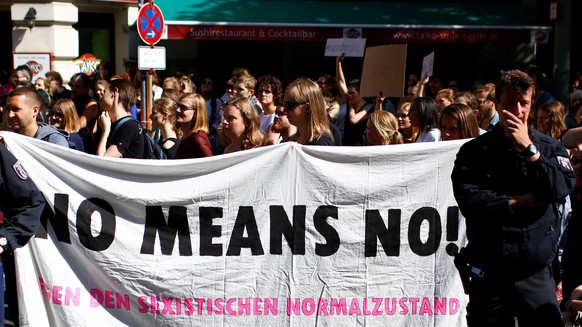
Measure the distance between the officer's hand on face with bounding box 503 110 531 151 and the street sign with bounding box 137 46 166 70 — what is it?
8663 millimetres

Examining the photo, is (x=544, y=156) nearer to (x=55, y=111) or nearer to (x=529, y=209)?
(x=529, y=209)

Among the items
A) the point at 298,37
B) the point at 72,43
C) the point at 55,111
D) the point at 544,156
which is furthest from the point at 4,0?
the point at 544,156

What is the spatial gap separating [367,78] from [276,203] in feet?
11.8

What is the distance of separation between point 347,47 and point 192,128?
19.4 ft

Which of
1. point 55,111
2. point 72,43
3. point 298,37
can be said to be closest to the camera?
point 55,111

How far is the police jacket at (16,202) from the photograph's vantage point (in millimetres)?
5504

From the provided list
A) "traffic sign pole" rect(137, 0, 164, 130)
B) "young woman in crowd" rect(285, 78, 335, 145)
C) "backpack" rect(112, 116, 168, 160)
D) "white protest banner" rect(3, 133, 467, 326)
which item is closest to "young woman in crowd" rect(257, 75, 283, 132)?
"backpack" rect(112, 116, 168, 160)

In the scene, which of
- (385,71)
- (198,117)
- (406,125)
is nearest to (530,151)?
(198,117)

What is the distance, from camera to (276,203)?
6.60m

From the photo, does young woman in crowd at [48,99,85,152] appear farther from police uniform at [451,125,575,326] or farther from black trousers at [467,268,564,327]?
black trousers at [467,268,564,327]

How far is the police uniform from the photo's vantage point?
500 cm

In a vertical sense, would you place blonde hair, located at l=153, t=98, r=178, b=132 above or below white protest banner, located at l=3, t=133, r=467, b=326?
above

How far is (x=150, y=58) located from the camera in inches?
515

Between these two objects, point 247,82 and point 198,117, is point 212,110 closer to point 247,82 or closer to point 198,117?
point 247,82
